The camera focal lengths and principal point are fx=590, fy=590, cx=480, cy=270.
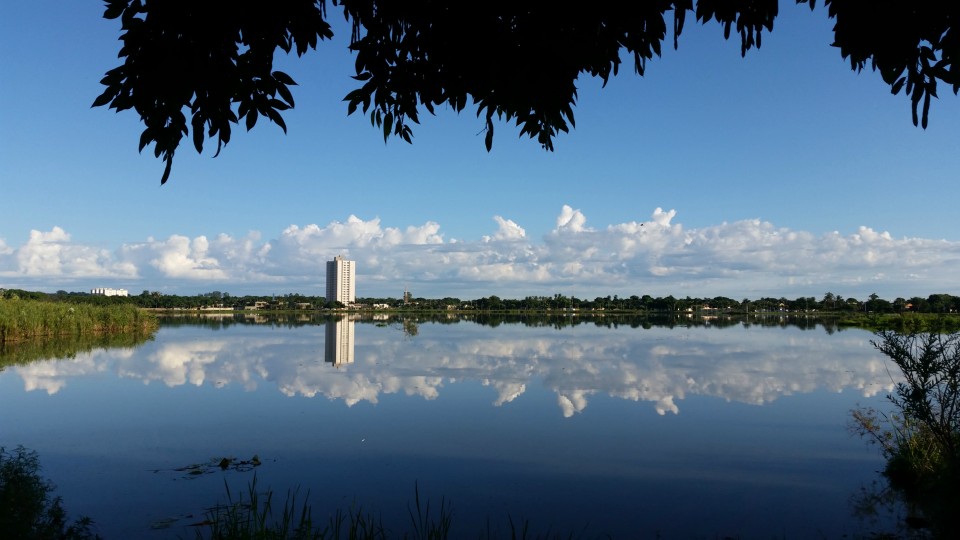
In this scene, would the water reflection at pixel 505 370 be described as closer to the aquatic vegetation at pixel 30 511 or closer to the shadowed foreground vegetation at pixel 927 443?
the shadowed foreground vegetation at pixel 927 443

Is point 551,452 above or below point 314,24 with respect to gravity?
below

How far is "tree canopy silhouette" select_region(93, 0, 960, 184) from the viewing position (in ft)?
10.0

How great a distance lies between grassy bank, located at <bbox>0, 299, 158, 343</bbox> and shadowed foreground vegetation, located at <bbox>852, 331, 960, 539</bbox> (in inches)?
1408

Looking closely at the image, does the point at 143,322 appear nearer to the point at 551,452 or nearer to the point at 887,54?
the point at 551,452

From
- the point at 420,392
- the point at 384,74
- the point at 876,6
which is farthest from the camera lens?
the point at 420,392

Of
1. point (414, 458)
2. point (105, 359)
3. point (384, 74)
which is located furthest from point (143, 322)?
point (384, 74)

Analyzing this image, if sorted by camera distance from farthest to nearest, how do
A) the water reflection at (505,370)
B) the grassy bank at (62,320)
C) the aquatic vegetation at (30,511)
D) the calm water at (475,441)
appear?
the grassy bank at (62,320)
the water reflection at (505,370)
the calm water at (475,441)
the aquatic vegetation at (30,511)

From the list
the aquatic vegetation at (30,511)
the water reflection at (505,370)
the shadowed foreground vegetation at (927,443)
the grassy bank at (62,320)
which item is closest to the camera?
the aquatic vegetation at (30,511)

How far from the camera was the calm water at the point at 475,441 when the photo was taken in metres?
7.88

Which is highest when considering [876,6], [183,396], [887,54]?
[876,6]

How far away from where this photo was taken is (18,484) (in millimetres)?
6980

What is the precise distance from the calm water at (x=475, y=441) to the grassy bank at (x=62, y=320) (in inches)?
418

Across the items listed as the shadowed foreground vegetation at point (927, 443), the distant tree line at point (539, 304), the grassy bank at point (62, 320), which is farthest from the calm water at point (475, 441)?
the distant tree line at point (539, 304)

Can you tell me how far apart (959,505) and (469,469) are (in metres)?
6.37
